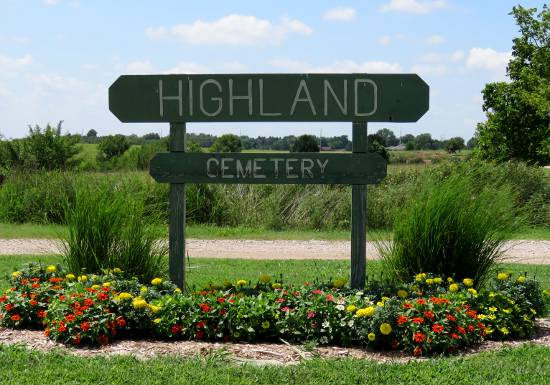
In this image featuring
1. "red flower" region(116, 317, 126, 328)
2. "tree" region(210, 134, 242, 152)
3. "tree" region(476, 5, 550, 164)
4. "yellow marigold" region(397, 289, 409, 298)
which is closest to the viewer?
"red flower" region(116, 317, 126, 328)

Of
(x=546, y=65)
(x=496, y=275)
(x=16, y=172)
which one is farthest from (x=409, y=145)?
(x=496, y=275)

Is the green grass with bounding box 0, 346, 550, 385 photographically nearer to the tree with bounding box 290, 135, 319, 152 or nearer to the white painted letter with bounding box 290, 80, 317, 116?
the white painted letter with bounding box 290, 80, 317, 116

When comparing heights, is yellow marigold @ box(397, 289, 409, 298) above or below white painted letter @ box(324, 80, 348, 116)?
below

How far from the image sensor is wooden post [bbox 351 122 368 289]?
21.9ft

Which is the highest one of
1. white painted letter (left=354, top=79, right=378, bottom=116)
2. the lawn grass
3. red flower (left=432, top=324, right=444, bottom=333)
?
white painted letter (left=354, top=79, right=378, bottom=116)

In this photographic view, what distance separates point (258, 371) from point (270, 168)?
7.81 ft

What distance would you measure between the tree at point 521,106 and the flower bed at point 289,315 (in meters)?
24.9

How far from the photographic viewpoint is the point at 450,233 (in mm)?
6582

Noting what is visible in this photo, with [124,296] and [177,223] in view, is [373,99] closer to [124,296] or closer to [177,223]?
[177,223]

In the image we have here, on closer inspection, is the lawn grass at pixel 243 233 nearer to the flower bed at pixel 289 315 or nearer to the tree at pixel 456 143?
the flower bed at pixel 289 315

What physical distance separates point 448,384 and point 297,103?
3.13 metres

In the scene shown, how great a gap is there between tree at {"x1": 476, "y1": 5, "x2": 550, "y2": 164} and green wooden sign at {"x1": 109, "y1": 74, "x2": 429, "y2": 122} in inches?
948

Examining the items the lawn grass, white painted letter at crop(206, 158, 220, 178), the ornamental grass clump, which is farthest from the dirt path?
white painted letter at crop(206, 158, 220, 178)

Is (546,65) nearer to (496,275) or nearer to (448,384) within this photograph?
(496,275)
